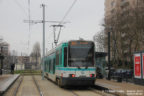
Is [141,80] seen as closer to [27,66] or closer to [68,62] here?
[68,62]

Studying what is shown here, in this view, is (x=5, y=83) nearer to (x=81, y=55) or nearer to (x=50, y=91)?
(x=50, y=91)

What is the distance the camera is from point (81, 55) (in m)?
15.8

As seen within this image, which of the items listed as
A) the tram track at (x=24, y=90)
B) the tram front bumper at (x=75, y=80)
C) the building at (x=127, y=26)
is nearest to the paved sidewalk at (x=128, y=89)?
the tram front bumper at (x=75, y=80)

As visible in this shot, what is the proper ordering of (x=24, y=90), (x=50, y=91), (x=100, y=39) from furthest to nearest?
(x=100, y=39), (x=24, y=90), (x=50, y=91)

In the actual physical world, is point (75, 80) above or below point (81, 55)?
below

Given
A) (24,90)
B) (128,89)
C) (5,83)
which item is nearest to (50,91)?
(24,90)

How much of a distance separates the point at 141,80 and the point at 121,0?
58204 mm

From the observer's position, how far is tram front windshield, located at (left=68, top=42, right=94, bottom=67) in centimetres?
1571

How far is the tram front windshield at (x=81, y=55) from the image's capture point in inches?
619

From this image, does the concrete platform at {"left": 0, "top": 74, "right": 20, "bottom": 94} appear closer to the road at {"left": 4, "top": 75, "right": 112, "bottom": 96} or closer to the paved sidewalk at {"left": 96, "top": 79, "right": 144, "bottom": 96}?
the road at {"left": 4, "top": 75, "right": 112, "bottom": 96}

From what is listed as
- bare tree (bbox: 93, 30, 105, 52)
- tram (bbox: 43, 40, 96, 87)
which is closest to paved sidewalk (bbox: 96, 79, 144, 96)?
tram (bbox: 43, 40, 96, 87)

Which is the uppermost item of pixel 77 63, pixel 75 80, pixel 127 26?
pixel 127 26

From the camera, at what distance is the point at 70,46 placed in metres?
15.9

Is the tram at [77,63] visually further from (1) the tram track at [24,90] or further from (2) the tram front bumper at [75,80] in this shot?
(1) the tram track at [24,90]
